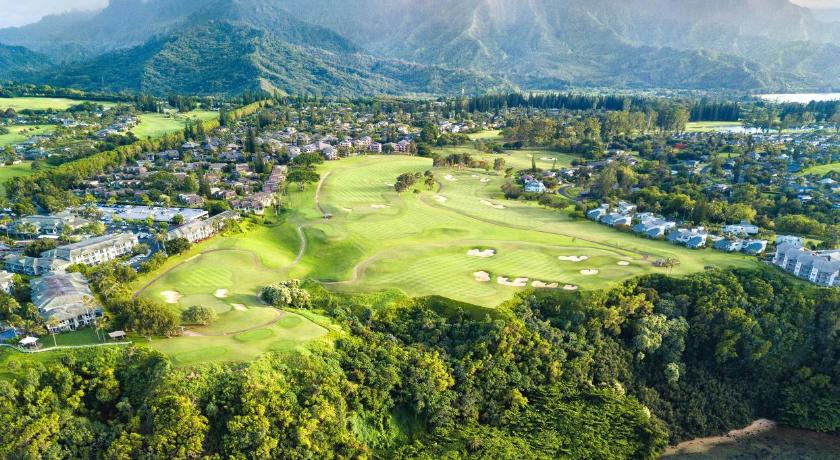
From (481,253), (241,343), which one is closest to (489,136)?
(481,253)

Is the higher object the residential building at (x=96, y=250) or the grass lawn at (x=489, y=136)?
the grass lawn at (x=489, y=136)

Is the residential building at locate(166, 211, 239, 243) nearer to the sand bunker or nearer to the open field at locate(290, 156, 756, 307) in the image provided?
the open field at locate(290, 156, 756, 307)

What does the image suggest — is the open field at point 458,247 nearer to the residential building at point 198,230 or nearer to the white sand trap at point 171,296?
→ the residential building at point 198,230

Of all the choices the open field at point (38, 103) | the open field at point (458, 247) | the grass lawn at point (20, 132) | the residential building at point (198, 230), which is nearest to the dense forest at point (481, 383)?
the open field at point (458, 247)

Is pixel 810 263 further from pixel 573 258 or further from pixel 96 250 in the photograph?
pixel 96 250

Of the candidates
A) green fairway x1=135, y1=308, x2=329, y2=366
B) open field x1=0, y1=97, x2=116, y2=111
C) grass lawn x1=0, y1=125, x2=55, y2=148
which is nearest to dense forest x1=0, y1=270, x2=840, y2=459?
green fairway x1=135, y1=308, x2=329, y2=366

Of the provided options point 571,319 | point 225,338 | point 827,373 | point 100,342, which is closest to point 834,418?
point 827,373
